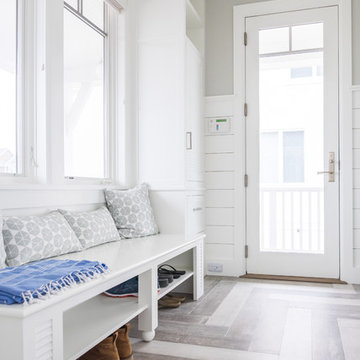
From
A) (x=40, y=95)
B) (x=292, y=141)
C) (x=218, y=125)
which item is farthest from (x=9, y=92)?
(x=292, y=141)

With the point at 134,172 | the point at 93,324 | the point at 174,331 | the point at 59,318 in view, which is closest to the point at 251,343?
the point at 174,331

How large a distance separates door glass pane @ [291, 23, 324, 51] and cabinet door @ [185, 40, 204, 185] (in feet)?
2.86

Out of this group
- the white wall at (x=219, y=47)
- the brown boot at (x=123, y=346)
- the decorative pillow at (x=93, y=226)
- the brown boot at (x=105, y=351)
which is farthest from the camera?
the white wall at (x=219, y=47)

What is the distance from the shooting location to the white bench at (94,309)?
1.23 meters

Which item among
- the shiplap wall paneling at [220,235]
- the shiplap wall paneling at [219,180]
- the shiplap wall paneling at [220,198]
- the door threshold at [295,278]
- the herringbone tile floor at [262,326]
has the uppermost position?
the shiplap wall paneling at [219,180]

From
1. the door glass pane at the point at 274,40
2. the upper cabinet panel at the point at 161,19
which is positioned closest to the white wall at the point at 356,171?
the door glass pane at the point at 274,40

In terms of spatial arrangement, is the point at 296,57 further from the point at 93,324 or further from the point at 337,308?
the point at 93,324

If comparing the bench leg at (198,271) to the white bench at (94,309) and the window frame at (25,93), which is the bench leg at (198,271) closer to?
the white bench at (94,309)

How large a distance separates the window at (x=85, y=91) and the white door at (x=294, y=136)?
1.37 meters

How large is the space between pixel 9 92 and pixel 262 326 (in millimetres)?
1929

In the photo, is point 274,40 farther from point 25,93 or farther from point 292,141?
point 25,93

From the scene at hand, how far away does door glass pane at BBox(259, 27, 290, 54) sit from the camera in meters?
3.74

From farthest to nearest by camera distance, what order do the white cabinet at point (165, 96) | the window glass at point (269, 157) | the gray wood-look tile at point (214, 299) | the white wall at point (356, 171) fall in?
the window glass at point (269, 157) → the white wall at point (356, 171) → the white cabinet at point (165, 96) → the gray wood-look tile at point (214, 299)

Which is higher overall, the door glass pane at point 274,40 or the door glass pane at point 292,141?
the door glass pane at point 274,40
